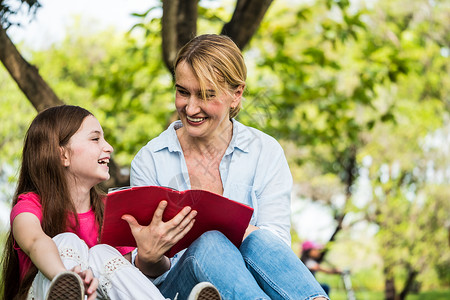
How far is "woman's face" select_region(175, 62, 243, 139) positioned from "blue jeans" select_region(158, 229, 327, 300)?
20.3 inches

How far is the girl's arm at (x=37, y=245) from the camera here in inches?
67.1

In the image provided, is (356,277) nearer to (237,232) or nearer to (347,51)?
(347,51)

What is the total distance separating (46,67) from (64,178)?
11235mm

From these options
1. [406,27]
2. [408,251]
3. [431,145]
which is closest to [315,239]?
[408,251]

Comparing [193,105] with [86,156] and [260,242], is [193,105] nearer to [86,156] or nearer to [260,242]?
[86,156]

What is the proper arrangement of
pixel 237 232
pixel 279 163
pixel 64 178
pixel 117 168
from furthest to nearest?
pixel 117 168, pixel 279 163, pixel 64 178, pixel 237 232

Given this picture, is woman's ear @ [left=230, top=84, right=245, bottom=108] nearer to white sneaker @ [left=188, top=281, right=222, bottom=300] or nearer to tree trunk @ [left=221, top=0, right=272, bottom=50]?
white sneaker @ [left=188, top=281, right=222, bottom=300]

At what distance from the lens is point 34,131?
2.30m

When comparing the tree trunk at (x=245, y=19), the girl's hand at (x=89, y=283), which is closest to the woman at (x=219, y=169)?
the girl's hand at (x=89, y=283)

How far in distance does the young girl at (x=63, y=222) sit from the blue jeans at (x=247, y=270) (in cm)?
18

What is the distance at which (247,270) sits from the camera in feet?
6.13

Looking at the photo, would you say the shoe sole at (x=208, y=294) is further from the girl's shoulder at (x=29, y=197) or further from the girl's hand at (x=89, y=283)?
the girl's shoulder at (x=29, y=197)

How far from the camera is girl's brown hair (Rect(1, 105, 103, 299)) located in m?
2.12

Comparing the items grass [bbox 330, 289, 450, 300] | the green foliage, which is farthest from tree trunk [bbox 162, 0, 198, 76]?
grass [bbox 330, 289, 450, 300]
